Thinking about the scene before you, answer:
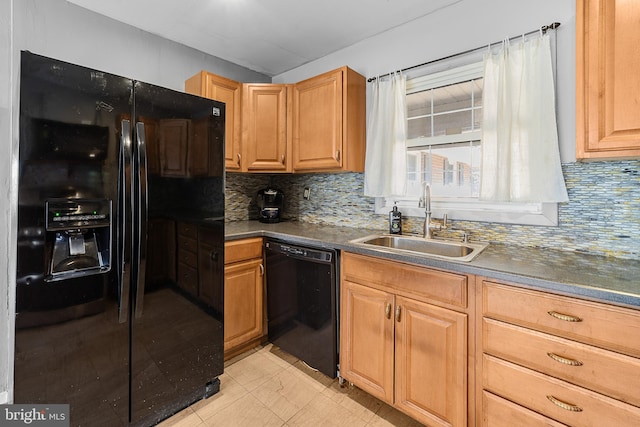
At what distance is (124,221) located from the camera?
1.34m

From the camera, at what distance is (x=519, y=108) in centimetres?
160

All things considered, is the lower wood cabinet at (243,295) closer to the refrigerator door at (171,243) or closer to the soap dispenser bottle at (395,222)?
the refrigerator door at (171,243)

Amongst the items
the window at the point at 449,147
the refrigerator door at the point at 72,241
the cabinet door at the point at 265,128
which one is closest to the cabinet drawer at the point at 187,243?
the refrigerator door at the point at 72,241

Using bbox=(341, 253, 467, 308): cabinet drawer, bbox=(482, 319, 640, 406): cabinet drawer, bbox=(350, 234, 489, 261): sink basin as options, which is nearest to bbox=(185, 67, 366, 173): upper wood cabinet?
bbox=(350, 234, 489, 261): sink basin

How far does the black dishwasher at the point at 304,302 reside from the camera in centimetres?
180

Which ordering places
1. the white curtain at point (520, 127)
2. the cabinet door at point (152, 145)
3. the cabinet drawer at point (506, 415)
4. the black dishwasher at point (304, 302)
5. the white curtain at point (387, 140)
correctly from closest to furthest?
the cabinet drawer at point (506, 415), the cabinet door at point (152, 145), the white curtain at point (520, 127), the black dishwasher at point (304, 302), the white curtain at point (387, 140)

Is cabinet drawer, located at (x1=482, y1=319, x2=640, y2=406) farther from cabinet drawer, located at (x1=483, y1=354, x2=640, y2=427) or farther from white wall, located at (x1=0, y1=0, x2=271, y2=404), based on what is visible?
white wall, located at (x1=0, y1=0, x2=271, y2=404)

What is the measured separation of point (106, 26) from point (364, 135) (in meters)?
1.98

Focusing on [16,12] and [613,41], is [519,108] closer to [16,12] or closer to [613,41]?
[613,41]

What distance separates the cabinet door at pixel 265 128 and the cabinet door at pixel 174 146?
2.97 feet

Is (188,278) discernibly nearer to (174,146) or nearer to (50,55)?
(174,146)

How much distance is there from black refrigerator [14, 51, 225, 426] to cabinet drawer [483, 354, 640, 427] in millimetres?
1502

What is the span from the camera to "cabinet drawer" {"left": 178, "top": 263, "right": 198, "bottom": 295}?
1.57m

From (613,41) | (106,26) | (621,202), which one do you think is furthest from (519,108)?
(106,26)
